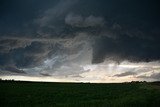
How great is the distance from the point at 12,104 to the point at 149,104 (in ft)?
47.9

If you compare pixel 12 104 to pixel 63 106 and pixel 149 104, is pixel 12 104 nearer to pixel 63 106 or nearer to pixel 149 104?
pixel 63 106

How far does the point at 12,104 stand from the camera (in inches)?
1251

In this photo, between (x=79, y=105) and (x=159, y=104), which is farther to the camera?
(x=159, y=104)

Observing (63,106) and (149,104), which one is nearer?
(63,106)

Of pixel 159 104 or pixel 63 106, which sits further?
pixel 159 104

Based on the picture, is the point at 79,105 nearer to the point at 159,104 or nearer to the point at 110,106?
the point at 110,106

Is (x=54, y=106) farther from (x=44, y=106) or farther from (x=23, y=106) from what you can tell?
(x=23, y=106)

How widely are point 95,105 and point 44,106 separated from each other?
16.9ft

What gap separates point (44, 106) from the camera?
30062 millimetres

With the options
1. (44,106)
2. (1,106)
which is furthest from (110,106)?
(1,106)

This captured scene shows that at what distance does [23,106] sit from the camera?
30.3 m

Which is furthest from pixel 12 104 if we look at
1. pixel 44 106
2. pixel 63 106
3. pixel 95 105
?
pixel 95 105

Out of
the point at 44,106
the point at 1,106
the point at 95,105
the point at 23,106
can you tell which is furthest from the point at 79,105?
the point at 1,106

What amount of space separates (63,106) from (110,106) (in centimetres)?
467
